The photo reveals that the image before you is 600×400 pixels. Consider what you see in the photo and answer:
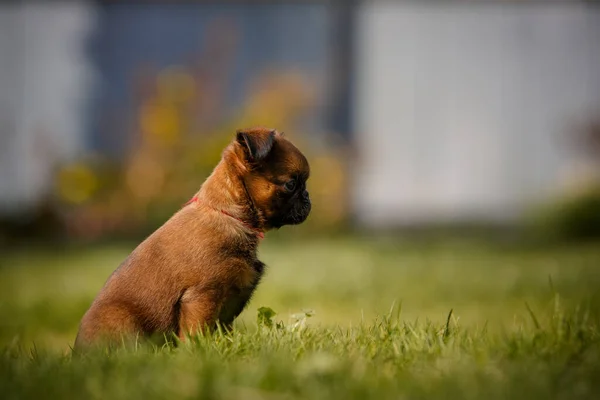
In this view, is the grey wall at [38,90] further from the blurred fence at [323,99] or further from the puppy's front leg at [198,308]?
the puppy's front leg at [198,308]

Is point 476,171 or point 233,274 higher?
point 233,274

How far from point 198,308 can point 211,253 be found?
25 cm

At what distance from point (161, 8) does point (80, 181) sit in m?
3.49

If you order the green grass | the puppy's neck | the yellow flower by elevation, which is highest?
the puppy's neck

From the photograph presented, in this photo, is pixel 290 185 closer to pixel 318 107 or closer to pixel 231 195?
pixel 231 195

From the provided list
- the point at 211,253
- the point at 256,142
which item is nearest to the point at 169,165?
the point at 256,142

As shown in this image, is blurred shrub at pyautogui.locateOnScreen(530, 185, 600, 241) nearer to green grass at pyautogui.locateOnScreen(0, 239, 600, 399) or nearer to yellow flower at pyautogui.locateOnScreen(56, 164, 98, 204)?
green grass at pyautogui.locateOnScreen(0, 239, 600, 399)

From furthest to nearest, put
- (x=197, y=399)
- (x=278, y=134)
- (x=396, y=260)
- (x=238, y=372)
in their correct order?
(x=396, y=260) < (x=278, y=134) < (x=238, y=372) < (x=197, y=399)

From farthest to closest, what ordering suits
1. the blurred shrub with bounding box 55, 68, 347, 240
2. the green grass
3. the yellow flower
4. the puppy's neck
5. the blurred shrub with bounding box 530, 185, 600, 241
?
the blurred shrub with bounding box 55, 68, 347, 240 < the yellow flower < the blurred shrub with bounding box 530, 185, 600, 241 < the puppy's neck < the green grass

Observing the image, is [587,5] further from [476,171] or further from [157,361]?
[157,361]

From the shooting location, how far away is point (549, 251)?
9.34 metres

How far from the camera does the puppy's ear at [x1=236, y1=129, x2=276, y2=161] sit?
10.6 feet

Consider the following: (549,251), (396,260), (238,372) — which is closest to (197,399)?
(238,372)

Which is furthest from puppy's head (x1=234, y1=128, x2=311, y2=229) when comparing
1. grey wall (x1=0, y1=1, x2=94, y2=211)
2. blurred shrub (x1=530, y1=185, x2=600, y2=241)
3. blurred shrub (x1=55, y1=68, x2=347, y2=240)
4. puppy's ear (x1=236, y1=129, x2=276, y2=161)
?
grey wall (x1=0, y1=1, x2=94, y2=211)
